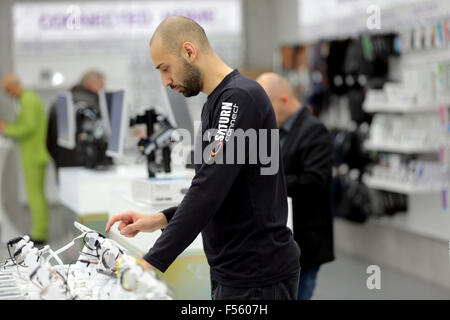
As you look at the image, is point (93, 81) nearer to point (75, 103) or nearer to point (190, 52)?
point (75, 103)

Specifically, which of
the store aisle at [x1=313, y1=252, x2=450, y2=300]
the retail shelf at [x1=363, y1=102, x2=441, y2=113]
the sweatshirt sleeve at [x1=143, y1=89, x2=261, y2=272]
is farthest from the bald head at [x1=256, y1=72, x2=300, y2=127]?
the retail shelf at [x1=363, y1=102, x2=441, y2=113]

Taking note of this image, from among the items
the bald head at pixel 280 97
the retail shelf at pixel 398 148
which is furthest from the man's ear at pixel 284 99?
the retail shelf at pixel 398 148

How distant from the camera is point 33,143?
26.2ft

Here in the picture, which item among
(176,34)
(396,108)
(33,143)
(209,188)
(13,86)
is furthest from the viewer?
(33,143)

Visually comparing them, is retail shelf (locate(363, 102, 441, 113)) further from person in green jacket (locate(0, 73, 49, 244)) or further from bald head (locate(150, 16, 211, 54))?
bald head (locate(150, 16, 211, 54))

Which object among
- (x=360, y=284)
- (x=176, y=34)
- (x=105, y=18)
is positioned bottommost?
(x=360, y=284)

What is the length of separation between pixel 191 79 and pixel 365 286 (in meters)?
4.35

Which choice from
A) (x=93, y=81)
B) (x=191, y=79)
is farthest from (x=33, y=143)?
(x=191, y=79)

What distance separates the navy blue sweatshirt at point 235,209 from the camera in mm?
2059

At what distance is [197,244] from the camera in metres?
3.44

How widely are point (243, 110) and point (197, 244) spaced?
1460 mm

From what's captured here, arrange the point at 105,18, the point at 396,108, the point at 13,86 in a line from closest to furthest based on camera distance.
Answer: the point at 396,108 < the point at 13,86 < the point at 105,18

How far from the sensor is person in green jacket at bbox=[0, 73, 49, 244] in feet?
25.7

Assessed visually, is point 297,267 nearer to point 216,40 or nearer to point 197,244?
point 197,244
